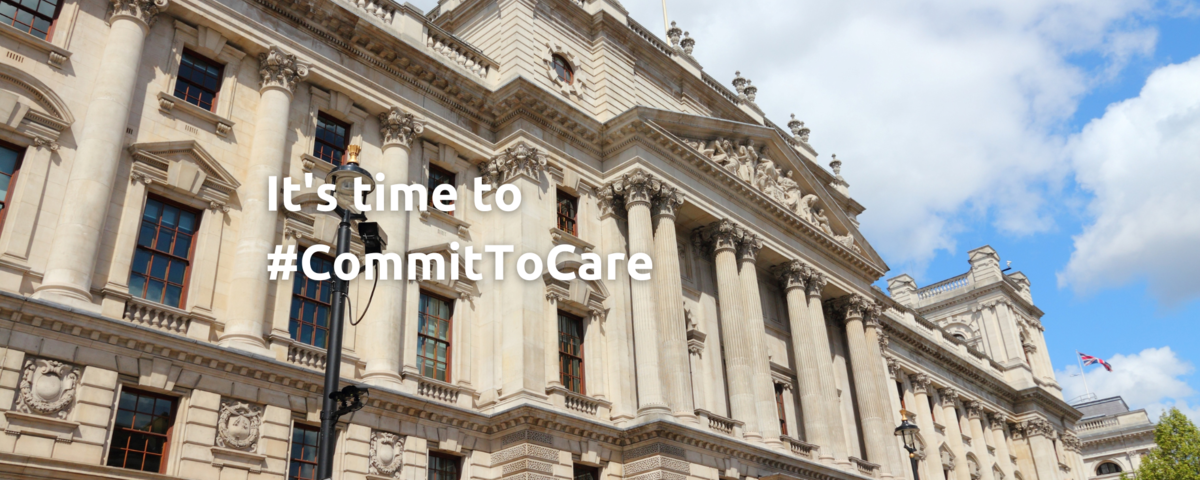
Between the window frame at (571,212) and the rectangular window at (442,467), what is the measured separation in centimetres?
818

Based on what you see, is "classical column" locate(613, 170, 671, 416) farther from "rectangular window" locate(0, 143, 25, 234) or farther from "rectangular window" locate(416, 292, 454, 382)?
"rectangular window" locate(0, 143, 25, 234)

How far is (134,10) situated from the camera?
19.0 meters

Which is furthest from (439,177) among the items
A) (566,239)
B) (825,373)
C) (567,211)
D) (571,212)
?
(825,373)

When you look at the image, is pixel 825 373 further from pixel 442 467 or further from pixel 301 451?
pixel 301 451

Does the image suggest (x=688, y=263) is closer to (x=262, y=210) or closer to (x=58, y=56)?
(x=262, y=210)

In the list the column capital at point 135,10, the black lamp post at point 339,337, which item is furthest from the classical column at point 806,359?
the column capital at point 135,10

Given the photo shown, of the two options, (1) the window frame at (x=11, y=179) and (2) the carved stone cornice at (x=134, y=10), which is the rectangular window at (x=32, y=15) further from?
(1) the window frame at (x=11, y=179)

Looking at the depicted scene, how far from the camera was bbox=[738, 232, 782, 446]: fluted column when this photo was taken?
94.0 feet

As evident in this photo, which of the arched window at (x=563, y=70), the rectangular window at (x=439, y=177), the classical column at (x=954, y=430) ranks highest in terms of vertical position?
the arched window at (x=563, y=70)

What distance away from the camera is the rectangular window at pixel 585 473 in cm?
2336

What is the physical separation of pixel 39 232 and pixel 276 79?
6.69 meters

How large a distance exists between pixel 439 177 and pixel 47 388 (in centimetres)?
1225

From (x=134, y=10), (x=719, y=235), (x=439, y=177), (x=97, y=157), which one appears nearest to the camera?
(x=97, y=157)

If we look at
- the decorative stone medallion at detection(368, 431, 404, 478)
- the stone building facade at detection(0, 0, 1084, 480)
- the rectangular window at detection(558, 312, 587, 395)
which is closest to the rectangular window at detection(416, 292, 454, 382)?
the stone building facade at detection(0, 0, 1084, 480)
